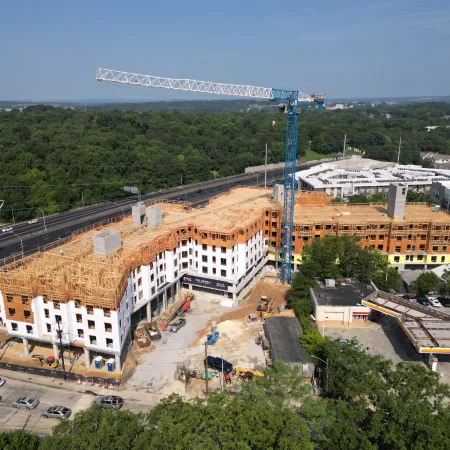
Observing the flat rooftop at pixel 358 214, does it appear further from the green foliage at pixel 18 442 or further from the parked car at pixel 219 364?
the green foliage at pixel 18 442

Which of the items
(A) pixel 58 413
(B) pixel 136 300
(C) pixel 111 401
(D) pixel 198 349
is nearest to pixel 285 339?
(D) pixel 198 349

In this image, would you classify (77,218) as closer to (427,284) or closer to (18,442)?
(18,442)

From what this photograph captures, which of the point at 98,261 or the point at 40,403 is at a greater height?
the point at 98,261

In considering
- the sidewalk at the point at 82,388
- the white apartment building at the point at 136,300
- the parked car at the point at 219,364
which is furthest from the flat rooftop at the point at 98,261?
the parked car at the point at 219,364

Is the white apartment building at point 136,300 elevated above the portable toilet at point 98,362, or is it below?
above

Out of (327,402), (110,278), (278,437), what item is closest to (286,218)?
(110,278)

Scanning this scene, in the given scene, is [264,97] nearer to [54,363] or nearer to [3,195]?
[54,363]

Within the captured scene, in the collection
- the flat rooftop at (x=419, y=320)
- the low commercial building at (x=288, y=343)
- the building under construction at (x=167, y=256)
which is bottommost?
the low commercial building at (x=288, y=343)
